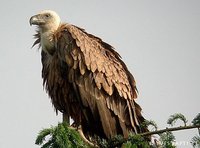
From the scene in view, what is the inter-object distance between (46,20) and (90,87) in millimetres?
1789

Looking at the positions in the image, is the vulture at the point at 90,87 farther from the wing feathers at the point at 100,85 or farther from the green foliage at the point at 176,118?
the green foliage at the point at 176,118

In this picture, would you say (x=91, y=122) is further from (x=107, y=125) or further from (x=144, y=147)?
(x=144, y=147)

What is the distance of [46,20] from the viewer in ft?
33.3

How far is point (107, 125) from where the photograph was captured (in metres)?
9.20

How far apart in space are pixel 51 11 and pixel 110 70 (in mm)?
1880

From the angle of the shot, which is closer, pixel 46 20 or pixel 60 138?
pixel 60 138

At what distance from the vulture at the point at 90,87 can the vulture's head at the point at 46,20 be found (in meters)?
0.33

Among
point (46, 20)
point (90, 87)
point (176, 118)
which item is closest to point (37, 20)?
point (46, 20)

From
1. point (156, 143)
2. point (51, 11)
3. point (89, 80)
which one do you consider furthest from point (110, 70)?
point (156, 143)

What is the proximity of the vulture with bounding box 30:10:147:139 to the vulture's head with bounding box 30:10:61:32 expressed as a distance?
1.10 feet

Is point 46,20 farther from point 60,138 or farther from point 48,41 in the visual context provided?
point 60,138

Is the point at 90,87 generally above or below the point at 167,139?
above

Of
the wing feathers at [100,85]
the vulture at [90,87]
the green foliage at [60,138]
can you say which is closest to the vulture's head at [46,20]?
the vulture at [90,87]

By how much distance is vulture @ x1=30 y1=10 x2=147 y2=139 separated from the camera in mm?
9289
